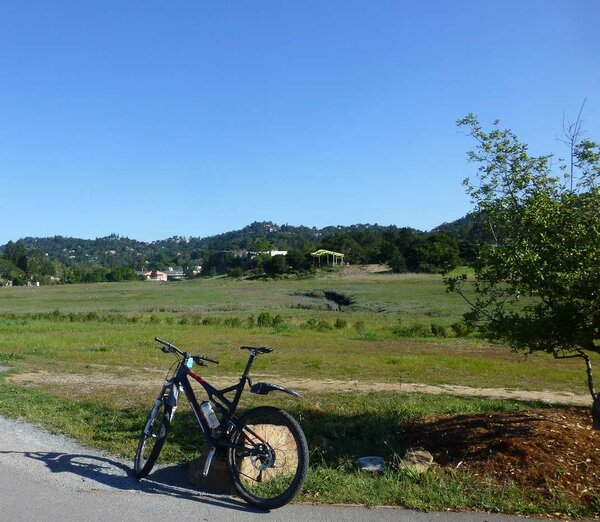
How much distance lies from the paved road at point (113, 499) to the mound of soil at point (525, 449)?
0.95 m

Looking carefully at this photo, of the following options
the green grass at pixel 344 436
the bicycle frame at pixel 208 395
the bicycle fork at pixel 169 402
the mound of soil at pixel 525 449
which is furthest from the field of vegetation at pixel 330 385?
the bicycle frame at pixel 208 395

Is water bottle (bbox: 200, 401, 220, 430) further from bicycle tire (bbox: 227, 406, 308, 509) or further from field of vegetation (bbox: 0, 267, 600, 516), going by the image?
field of vegetation (bbox: 0, 267, 600, 516)

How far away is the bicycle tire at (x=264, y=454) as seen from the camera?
536cm

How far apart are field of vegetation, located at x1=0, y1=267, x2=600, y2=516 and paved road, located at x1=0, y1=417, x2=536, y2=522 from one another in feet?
0.88

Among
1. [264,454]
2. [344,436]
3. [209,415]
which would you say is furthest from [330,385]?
[264,454]

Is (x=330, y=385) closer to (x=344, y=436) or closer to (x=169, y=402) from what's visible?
(x=344, y=436)

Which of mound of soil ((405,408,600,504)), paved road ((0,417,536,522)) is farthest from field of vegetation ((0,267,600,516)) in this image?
paved road ((0,417,536,522))

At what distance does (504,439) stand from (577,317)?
1553 mm

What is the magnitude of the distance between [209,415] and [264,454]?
62 cm

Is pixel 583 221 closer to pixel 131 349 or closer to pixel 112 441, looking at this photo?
pixel 112 441

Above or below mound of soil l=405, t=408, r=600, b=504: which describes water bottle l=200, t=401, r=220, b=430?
above

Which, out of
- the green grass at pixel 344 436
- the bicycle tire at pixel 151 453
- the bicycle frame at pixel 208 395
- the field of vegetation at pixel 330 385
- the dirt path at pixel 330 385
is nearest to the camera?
the green grass at pixel 344 436

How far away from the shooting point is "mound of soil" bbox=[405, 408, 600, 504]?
Result: 5.54 m

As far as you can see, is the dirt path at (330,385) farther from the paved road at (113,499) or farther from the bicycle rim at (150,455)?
the bicycle rim at (150,455)
